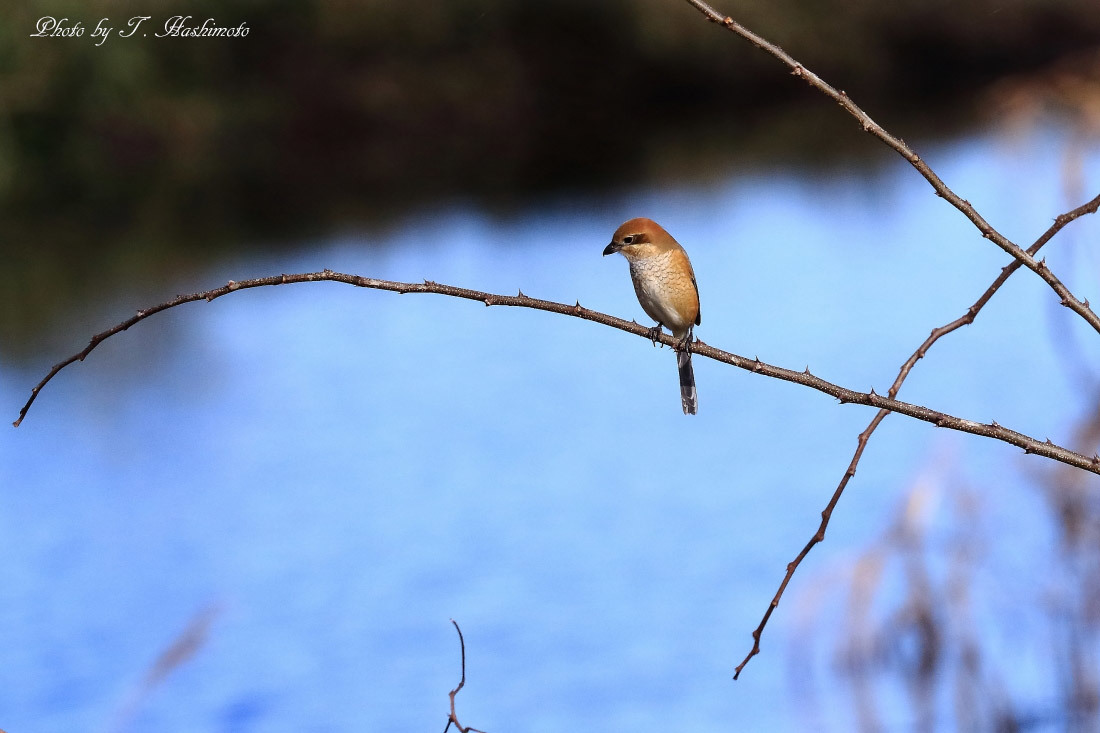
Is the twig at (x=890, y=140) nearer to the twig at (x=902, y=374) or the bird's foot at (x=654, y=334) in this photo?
the twig at (x=902, y=374)

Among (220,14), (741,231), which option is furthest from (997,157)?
(220,14)

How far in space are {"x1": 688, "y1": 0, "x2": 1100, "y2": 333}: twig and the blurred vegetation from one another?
58.1 feet

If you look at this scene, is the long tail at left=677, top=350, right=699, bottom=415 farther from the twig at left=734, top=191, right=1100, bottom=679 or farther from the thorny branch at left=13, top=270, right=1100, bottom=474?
the thorny branch at left=13, top=270, right=1100, bottom=474

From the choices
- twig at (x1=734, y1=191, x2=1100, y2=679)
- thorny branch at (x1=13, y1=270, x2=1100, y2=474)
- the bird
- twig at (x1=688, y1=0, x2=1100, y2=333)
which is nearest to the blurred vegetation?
the bird

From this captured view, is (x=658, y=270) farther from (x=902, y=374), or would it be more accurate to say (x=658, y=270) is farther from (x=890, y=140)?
(x=890, y=140)

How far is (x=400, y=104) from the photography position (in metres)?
29.9

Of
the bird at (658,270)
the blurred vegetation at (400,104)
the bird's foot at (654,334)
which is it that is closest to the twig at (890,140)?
the bird's foot at (654,334)

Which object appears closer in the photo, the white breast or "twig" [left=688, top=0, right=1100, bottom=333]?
"twig" [left=688, top=0, right=1100, bottom=333]

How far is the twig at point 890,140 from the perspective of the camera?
1.72 metres

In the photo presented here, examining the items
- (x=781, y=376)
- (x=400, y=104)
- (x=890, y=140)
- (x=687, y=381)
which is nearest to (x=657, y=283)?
(x=687, y=381)

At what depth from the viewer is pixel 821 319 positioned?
50.3 ft

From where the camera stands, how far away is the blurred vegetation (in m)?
22.5

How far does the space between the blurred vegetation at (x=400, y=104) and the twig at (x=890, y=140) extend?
58.1 ft

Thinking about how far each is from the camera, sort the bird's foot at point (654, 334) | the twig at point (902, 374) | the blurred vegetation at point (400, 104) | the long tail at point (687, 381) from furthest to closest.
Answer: the blurred vegetation at point (400, 104), the long tail at point (687, 381), the bird's foot at point (654, 334), the twig at point (902, 374)
